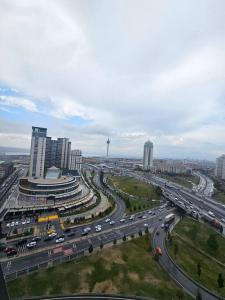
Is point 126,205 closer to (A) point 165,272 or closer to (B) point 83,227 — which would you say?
(B) point 83,227

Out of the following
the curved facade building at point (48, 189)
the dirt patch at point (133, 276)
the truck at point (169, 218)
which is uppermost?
the curved facade building at point (48, 189)

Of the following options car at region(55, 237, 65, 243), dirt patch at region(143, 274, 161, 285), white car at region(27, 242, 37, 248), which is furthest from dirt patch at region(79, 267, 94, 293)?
white car at region(27, 242, 37, 248)

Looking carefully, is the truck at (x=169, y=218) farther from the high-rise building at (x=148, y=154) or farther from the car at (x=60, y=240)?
the high-rise building at (x=148, y=154)

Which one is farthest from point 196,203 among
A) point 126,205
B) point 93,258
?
point 93,258

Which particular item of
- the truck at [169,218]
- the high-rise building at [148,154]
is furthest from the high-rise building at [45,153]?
the high-rise building at [148,154]

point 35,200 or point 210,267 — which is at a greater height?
point 35,200
